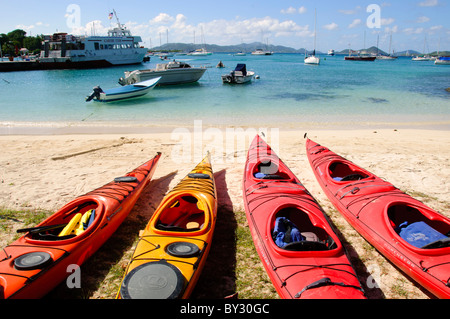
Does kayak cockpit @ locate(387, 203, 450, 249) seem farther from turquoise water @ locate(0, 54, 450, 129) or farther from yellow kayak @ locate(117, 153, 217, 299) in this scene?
turquoise water @ locate(0, 54, 450, 129)

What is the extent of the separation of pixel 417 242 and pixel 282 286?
7.79 feet

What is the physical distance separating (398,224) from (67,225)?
18.8 feet

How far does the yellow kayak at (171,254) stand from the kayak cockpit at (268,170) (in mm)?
1483

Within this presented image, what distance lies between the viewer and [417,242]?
4281 millimetres

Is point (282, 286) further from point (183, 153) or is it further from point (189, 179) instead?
point (183, 153)

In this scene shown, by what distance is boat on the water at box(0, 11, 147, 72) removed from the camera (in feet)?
164

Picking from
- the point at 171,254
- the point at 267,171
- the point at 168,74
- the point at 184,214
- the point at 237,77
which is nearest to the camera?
the point at 171,254

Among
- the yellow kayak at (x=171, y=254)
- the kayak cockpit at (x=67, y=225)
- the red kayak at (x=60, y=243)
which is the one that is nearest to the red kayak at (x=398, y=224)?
the yellow kayak at (x=171, y=254)

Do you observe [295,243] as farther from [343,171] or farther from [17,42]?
[17,42]

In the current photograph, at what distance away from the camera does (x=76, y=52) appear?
5084cm

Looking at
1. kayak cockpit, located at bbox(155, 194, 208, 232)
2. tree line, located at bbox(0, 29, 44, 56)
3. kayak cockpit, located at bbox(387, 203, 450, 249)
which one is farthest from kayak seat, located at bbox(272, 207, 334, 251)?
tree line, located at bbox(0, 29, 44, 56)

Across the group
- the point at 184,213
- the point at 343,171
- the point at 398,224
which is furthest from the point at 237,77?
the point at 398,224

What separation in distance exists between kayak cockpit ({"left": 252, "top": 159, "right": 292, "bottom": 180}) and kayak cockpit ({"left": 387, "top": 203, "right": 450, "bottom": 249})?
2.15 meters

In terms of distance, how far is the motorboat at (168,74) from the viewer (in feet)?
88.2
